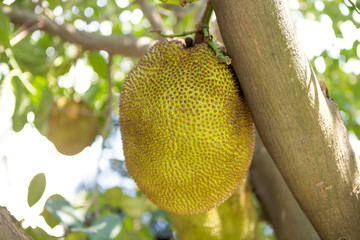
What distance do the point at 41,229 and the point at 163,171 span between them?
36cm

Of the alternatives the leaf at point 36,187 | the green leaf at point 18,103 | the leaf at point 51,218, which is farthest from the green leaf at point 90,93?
the leaf at point 36,187

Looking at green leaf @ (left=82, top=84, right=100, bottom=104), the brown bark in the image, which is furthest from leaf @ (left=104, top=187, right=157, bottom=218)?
the brown bark

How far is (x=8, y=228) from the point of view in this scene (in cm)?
68

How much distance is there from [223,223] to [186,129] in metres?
0.65

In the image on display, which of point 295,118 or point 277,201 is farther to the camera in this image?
point 277,201

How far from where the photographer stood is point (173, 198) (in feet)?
3.14

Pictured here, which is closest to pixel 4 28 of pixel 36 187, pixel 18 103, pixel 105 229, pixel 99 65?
pixel 18 103

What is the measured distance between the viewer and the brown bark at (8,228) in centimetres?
67

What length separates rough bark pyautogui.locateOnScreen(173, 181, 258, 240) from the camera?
140 cm

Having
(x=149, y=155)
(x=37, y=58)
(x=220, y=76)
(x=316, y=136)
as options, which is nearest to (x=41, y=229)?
(x=149, y=155)

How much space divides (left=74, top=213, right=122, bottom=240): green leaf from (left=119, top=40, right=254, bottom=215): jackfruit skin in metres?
0.16

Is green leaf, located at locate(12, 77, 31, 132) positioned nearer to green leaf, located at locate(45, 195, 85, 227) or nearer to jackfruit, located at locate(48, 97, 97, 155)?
green leaf, located at locate(45, 195, 85, 227)

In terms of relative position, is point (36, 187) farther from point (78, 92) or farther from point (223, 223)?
point (78, 92)

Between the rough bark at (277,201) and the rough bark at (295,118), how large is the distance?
0.69 m
